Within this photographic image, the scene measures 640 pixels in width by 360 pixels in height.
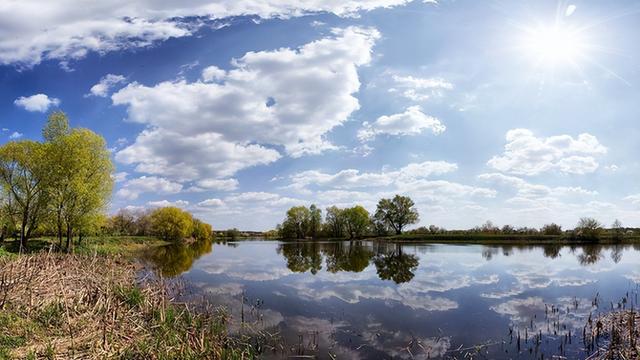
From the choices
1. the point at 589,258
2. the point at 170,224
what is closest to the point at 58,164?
the point at 589,258

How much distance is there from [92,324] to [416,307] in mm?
13851

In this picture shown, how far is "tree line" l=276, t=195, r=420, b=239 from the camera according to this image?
411ft

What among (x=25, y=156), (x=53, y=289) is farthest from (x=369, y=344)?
(x=25, y=156)

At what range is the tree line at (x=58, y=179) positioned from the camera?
42.5 metres

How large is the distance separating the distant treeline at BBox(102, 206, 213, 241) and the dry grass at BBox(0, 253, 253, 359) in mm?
79206

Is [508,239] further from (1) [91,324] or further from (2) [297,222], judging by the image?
(1) [91,324]

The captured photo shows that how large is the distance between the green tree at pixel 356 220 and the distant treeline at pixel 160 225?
48674 mm

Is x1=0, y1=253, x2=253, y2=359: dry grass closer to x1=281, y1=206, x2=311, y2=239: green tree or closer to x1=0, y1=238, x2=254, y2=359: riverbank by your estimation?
x1=0, y1=238, x2=254, y2=359: riverbank

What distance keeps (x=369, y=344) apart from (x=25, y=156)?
163ft

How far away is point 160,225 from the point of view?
106000 mm

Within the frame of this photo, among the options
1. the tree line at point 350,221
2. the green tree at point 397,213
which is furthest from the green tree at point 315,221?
the green tree at point 397,213

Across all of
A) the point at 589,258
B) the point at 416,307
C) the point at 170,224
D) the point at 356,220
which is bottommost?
the point at 416,307

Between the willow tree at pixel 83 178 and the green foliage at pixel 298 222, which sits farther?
the green foliage at pixel 298 222

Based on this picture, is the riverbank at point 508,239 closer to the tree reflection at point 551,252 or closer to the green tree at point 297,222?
the tree reflection at point 551,252
